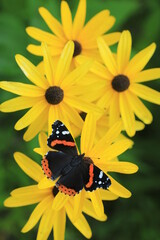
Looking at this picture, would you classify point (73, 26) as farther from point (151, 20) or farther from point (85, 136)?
point (151, 20)

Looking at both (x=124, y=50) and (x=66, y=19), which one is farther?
(x=66, y=19)

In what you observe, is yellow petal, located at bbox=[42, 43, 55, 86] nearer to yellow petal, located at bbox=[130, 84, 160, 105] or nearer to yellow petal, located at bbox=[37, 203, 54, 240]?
yellow petal, located at bbox=[130, 84, 160, 105]

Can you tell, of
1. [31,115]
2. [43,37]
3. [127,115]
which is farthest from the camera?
[43,37]

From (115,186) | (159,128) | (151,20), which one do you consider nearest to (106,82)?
(115,186)

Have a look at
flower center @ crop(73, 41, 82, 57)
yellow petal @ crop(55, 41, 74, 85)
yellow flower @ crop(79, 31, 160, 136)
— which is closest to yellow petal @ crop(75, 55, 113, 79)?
yellow flower @ crop(79, 31, 160, 136)

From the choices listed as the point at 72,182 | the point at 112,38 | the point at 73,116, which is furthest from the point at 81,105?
the point at 112,38

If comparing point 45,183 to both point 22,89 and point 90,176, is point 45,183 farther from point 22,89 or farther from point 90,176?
point 22,89

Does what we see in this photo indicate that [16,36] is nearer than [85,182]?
No
